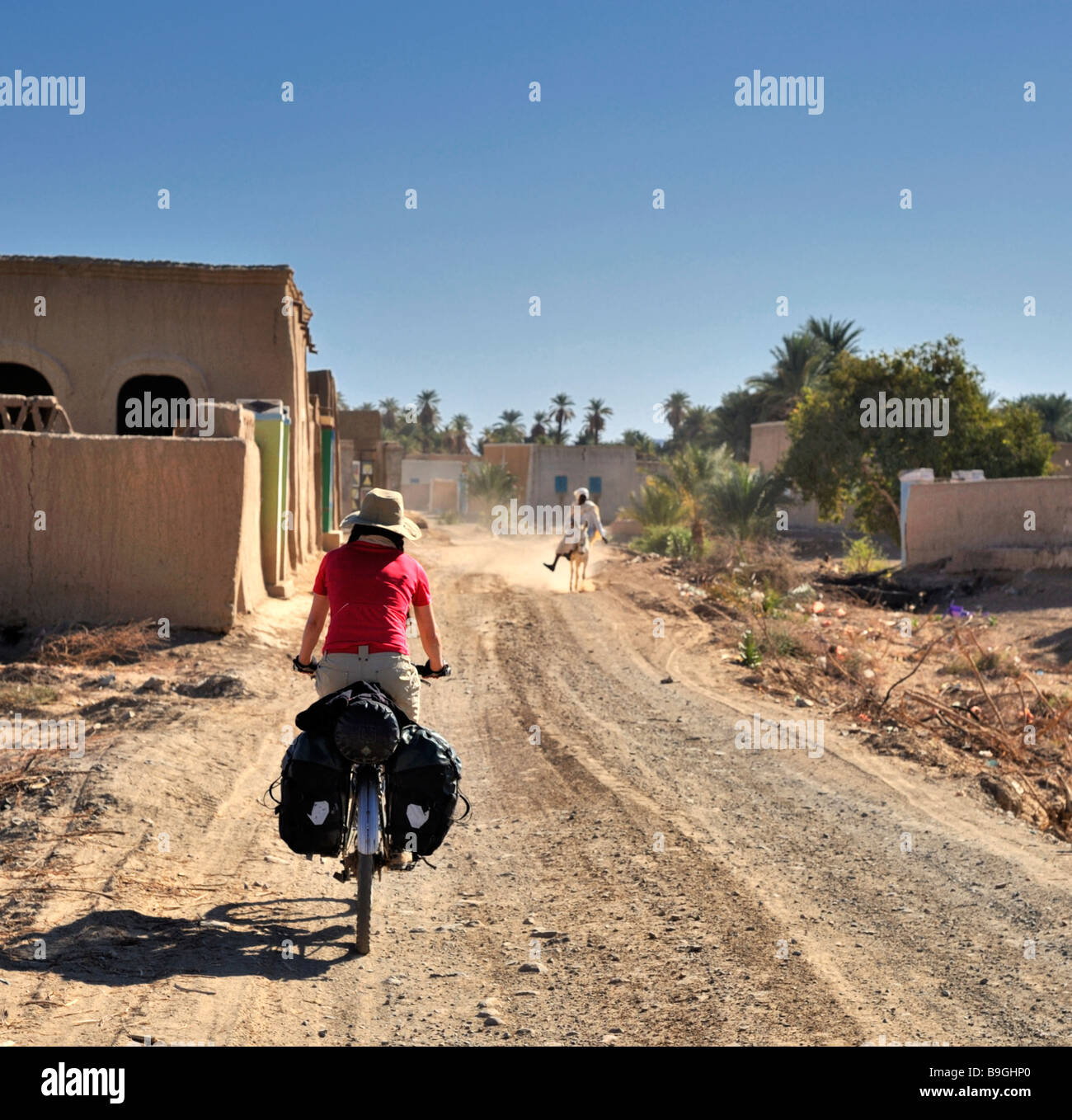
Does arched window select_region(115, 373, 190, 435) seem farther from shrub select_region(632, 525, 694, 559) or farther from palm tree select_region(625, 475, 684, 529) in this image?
palm tree select_region(625, 475, 684, 529)

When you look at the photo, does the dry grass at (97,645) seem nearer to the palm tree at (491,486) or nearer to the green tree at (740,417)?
the palm tree at (491,486)

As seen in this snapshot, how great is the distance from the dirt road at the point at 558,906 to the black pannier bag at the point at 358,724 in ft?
2.88

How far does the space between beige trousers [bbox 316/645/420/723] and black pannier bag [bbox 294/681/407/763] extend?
108mm

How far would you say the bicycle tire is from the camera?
4641 mm

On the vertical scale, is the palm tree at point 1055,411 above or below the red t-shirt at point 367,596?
above

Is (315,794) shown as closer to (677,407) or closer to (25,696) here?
(25,696)

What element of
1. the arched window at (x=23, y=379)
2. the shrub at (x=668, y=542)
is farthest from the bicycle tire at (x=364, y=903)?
the shrub at (x=668, y=542)

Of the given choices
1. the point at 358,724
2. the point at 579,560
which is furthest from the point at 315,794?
the point at 579,560

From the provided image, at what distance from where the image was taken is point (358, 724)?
14.9ft

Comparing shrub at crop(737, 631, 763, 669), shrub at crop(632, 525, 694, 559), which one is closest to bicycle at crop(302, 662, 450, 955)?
shrub at crop(737, 631, 763, 669)

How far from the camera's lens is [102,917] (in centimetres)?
485

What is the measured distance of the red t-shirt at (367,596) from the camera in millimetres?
4859

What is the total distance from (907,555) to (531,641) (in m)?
13.2
